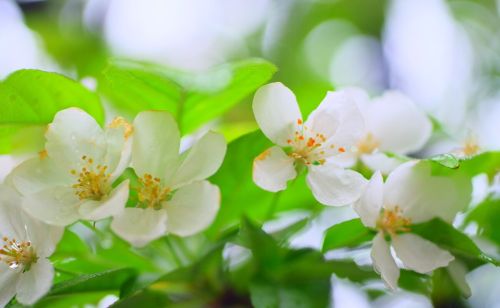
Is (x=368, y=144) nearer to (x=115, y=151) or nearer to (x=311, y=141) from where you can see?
(x=311, y=141)

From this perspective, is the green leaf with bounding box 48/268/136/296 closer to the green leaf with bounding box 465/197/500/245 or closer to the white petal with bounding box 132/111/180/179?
the white petal with bounding box 132/111/180/179

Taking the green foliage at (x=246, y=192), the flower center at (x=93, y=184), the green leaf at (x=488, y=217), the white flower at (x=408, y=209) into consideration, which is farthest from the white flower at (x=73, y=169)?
the green leaf at (x=488, y=217)

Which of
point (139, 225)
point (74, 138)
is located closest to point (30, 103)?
point (74, 138)

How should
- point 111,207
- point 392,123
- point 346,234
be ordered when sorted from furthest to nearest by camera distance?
point 392,123 → point 346,234 → point 111,207

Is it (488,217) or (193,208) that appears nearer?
(193,208)

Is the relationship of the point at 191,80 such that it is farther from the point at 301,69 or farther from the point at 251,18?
the point at 251,18

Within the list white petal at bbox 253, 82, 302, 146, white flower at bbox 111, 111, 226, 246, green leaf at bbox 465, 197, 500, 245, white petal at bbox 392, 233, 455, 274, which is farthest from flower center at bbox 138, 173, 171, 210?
green leaf at bbox 465, 197, 500, 245

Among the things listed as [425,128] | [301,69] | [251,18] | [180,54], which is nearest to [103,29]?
[180,54]
